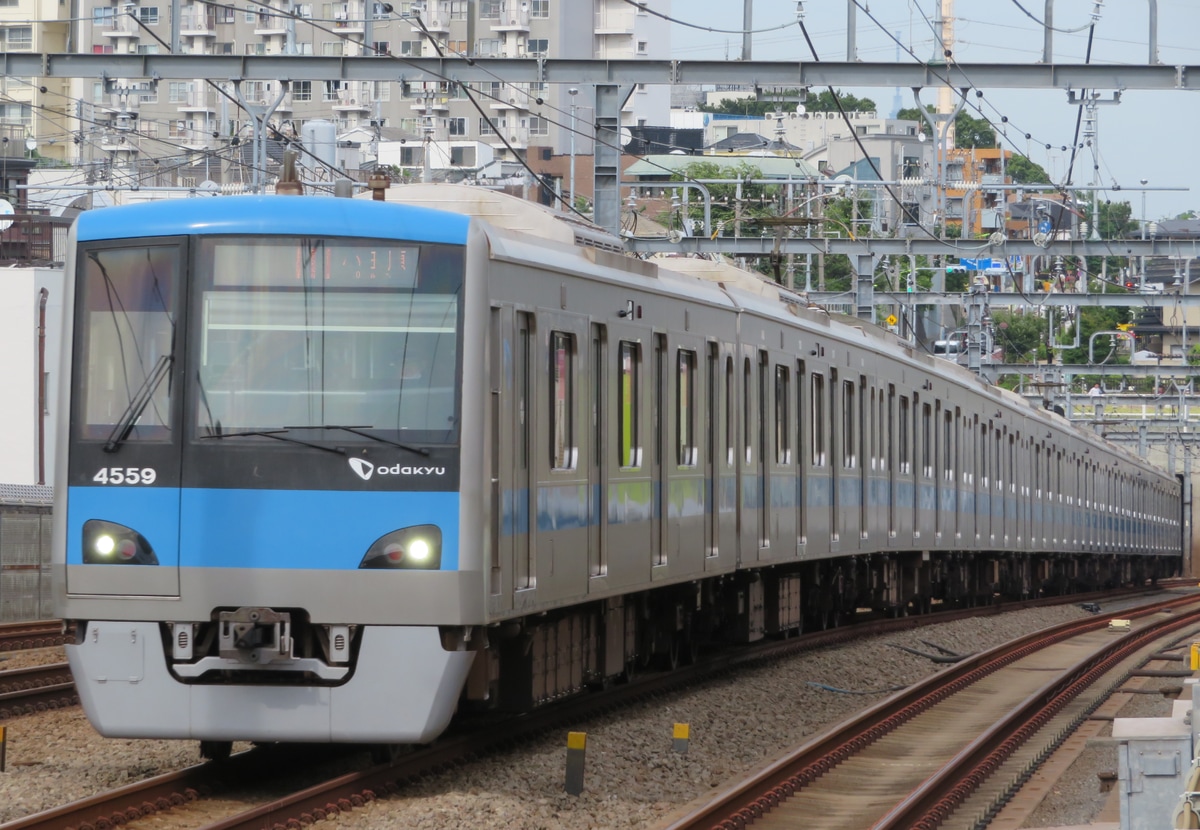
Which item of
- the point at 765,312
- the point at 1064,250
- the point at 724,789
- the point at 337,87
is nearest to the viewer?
the point at 724,789

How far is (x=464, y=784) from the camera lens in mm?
9156

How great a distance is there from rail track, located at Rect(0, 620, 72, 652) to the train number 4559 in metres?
7.14

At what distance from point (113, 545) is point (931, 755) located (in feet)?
18.9

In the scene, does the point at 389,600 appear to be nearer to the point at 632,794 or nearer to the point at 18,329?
the point at 632,794

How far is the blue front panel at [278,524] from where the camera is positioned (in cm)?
862

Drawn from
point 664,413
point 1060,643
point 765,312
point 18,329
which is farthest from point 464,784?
point 18,329

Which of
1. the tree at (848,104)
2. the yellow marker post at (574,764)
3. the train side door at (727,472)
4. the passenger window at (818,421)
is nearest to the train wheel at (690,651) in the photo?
the train side door at (727,472)

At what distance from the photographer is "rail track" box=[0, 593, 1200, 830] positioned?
306 inches

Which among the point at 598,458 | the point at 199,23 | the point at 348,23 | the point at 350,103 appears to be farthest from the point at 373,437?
the point at 199,23

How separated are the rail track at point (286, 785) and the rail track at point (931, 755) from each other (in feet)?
4.77

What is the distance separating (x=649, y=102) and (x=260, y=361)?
102 m

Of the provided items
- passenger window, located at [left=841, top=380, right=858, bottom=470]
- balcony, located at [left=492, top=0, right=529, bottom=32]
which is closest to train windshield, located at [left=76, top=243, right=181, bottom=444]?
passenger window, located at [left=841, top=380, right=858, bottom=470]

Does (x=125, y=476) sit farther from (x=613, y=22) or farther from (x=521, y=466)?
(x=613, y=22)

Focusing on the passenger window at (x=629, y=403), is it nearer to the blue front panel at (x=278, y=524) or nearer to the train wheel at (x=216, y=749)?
the blue front panel at (x=278, y=524)
